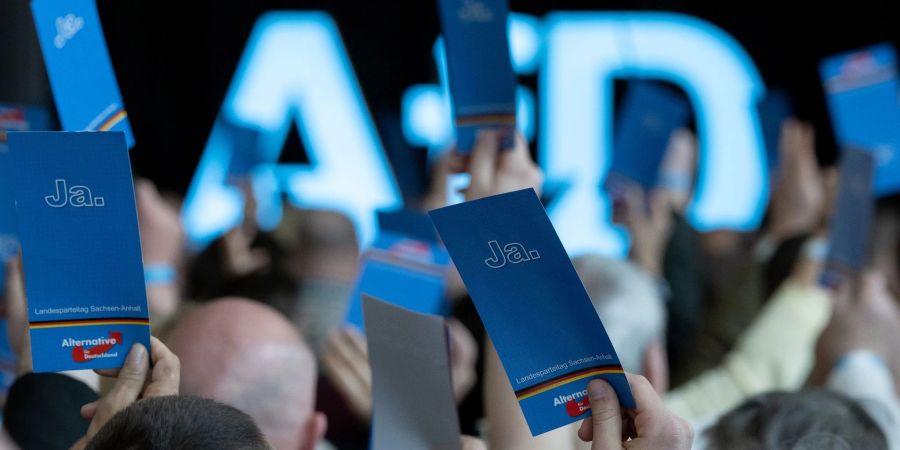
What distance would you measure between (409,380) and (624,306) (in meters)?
0.86

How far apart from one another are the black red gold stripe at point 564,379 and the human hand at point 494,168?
0.55m

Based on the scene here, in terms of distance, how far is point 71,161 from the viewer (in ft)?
4.18

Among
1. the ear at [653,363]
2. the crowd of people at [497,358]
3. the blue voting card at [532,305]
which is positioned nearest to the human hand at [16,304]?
the crowd of people at [497,358]

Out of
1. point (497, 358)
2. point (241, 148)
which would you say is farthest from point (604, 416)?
point (241, 148)

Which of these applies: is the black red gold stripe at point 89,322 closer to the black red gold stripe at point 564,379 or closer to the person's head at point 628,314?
the black red gold stripe at point 564,379

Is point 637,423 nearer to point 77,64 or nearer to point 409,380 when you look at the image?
point 409,380

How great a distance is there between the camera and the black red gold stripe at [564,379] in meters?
1.35

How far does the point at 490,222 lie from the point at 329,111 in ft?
15.2

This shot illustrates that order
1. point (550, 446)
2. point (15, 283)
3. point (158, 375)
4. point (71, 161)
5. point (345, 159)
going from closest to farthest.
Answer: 1. point (71, 161)
2. point (158, 375)
3. point (550, 446)
4. point (15, 283)
5. point (345, 159)

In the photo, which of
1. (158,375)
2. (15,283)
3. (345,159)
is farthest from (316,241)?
(345,159)

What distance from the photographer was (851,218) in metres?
2.54

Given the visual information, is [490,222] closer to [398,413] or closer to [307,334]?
[398,413]

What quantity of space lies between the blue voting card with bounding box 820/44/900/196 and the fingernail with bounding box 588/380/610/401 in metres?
1.84

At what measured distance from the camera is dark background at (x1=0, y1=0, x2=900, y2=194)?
5793mm
